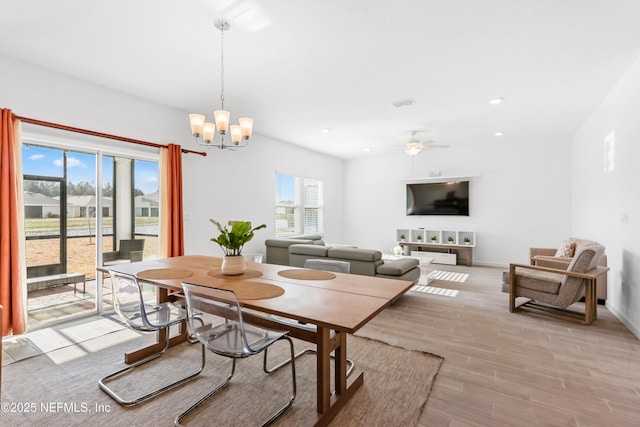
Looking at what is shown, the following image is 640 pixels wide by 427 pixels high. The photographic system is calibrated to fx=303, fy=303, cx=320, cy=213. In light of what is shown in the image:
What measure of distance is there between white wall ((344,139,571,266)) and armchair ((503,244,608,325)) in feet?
10.2

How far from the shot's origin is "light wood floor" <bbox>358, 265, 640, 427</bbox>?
6.17 feet

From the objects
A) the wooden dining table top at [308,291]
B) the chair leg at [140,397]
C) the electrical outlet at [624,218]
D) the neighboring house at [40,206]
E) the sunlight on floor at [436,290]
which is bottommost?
the chair leg at [140,397]

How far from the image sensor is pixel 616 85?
3510 mm

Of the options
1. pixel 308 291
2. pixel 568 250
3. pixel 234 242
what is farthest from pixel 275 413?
pixel 568 250

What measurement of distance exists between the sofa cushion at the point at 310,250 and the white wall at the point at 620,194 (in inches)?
132

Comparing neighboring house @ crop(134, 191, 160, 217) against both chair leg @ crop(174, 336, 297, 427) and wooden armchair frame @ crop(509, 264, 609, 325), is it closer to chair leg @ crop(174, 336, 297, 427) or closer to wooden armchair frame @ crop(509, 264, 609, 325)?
chair leg @ crop(174, 336, 297, 427)

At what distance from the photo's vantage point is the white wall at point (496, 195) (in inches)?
244

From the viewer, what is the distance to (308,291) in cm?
200

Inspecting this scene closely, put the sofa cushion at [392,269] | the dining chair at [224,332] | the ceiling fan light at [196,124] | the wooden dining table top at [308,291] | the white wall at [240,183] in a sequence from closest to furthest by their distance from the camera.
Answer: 1. the wooden dining table top at [308,291]
2. the dining chair at [224,332]
3. the ceiling fan light at [196,124]
4. the sofa cushion at [392,269]
5. the white wall at [240,183]

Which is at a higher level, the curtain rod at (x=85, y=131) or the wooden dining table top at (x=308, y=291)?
the curtain rod at (x=85, y=131)

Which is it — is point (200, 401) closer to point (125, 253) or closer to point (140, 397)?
point (140, 397)

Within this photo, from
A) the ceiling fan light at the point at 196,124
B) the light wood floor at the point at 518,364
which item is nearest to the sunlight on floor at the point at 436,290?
the light wood floor at the point at 518,364

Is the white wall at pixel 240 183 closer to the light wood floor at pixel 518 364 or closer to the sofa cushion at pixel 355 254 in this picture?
the sofa cushion at pixel 355 254

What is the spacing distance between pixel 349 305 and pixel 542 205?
6430 mm
